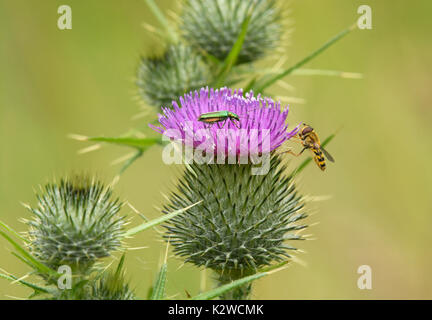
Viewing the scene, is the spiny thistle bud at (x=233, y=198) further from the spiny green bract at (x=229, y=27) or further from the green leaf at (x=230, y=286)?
the spiny green bract at (x=229, y=27)

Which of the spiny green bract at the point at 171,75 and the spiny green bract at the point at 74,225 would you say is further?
the spiny green bract at the point at 171,75

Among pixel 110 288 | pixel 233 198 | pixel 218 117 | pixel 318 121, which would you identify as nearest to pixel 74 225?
pixel 110 288

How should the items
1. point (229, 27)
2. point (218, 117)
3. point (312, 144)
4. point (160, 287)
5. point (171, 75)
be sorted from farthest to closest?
point (229, 27)
point (171, 75)
point (312, 144)
point (218, 117)
point (160, 287)

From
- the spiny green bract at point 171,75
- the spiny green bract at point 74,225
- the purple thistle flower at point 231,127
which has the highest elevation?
the spiny green bract at point 171,75

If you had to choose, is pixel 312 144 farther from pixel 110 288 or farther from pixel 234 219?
pixel 110 288

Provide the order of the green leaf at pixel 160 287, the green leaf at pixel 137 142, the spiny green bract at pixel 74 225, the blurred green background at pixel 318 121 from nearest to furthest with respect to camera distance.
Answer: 1. the green leaf at pixel 160 287
2. the spiny green bract at pixel 74 225
3. the green leaf at pixel 137 142
4. the blurred green background at pixel 318 121

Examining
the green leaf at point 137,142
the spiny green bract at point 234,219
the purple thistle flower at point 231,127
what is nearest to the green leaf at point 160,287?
the spiny green bract at point 234,219

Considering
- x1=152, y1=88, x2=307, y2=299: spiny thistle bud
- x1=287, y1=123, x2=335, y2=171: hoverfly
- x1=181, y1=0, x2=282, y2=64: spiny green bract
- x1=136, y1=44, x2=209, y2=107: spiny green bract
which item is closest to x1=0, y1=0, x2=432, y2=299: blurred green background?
x1=136, y1=44, x2=209, y2=107: spiny green bract

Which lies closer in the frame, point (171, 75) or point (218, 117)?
point (218, 117)
